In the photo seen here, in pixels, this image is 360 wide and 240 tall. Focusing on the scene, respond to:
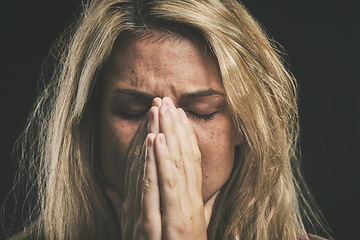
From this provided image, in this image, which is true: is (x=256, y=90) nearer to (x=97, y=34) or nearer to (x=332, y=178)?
(x=97, y=34)

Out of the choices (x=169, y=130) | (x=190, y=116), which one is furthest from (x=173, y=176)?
(x=190, y=116)

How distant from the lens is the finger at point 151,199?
934 mm

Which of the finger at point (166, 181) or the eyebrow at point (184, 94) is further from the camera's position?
the eyebrow at point (184, 94)

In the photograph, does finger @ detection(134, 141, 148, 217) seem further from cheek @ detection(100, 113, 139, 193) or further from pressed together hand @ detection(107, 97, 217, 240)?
cheek @ detection(100, 113, 139, 193)

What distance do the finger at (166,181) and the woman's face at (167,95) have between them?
0.18 metres

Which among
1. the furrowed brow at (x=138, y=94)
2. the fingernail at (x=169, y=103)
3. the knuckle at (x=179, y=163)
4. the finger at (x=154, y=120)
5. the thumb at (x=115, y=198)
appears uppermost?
the furrowed brow at (x=138, y=94)

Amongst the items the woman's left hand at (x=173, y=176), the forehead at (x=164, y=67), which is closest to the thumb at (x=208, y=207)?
the woman's left hand at (x=173, y=176)

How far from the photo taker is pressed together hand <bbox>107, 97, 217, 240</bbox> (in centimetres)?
93

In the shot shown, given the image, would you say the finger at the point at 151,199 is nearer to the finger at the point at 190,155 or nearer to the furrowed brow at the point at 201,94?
the finger at the point at 190,155

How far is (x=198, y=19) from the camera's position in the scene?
3.65 feet

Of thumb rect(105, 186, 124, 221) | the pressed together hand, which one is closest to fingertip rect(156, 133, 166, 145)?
the pressed together hand

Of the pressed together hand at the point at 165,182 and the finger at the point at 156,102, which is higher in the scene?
the finger at the point at 156,102

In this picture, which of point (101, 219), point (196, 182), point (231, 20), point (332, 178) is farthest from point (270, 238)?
point (332, 178)

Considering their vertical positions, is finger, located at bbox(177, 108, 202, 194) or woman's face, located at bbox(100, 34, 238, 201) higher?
woman's face, located at bbox(100, 34, 238, 201)
